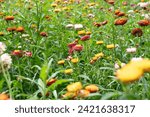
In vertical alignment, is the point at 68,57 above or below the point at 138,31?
below

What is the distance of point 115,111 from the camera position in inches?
74.3

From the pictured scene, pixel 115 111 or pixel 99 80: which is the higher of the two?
pixel 115 111

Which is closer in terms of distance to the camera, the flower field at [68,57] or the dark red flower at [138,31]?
the flower field at [68,57]

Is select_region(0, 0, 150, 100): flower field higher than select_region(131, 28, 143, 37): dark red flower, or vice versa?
select_region(131, 28, 143, 37): dark red flower

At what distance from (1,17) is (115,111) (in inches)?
143

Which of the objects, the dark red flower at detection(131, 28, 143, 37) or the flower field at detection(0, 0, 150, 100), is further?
the dark red flower at detection(131, 28, 143, 37)

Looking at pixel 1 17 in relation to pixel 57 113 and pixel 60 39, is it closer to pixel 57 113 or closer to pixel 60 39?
pixel 60 39

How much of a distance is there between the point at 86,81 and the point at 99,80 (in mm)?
102

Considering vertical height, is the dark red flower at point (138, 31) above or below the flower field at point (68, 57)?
above

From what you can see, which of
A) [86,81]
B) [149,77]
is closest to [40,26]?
[86,81]

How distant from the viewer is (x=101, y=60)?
11.5 ft

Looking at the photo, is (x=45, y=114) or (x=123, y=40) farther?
(x=123, y=40)

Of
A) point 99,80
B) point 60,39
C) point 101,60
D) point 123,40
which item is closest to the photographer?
point 99,80

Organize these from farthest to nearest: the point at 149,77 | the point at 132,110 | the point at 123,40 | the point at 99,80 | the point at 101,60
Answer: the point at 123,40
the point at 101,60
the point at 99,80
the point at 149,77
the point at 132,110
